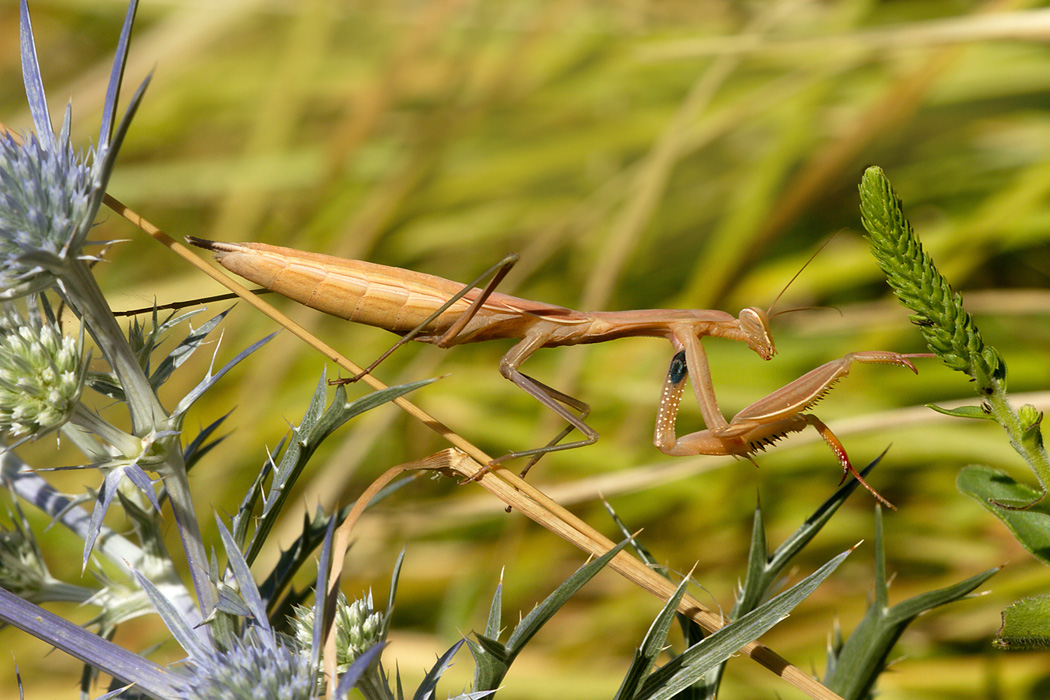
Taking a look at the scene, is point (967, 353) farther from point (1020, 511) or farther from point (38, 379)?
point (38, 379)

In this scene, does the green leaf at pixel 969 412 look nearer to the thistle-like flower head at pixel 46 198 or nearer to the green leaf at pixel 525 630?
the green leaf at pixel 525 630

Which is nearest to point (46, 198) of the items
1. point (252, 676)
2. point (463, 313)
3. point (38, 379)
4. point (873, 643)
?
point (38, 379)

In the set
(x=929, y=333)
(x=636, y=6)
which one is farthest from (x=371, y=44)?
(x=929, y=333)

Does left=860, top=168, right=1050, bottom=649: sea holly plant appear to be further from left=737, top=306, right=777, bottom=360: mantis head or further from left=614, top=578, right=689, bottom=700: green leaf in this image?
left=737, top=306, right=777, bottom=360: mantis head

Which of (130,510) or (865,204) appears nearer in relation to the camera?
(865,204)

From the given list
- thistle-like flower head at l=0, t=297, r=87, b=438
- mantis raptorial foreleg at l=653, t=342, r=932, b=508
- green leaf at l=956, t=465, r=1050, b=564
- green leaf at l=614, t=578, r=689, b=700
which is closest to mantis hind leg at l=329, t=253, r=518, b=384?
mantis raptorial foreleg at l=653, t=342, r=932, b=508

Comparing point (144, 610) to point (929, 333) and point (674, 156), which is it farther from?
point (674, 156)
